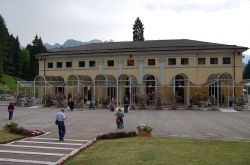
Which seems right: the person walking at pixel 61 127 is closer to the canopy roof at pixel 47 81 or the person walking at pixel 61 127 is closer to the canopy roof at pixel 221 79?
the canopy roof at pixel 221 79

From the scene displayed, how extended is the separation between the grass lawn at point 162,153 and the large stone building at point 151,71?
86.4ft

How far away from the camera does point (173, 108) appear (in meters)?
40.4

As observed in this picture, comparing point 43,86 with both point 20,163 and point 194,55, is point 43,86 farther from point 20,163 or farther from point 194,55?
point 20,163

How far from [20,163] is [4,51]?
8282 centimetres

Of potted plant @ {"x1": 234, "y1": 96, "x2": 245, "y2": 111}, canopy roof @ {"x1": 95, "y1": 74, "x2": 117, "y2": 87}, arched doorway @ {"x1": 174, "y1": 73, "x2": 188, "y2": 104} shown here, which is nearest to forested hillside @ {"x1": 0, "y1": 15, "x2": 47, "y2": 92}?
canopy roof @ {"x1": 95, "y1": 74, "x2": 117, "y2": 87}

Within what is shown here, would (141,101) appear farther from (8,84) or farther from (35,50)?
(8,84)

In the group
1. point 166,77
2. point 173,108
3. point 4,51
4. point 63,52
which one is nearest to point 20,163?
point 173,108

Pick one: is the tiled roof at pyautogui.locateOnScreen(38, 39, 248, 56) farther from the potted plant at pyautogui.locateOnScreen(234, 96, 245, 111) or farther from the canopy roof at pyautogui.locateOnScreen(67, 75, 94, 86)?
the potted plant at pyautogui.locateOnScreen(234, 96, 245, 111)

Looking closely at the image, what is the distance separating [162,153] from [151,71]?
3498 cm

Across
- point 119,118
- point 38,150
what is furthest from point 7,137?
point 119,118

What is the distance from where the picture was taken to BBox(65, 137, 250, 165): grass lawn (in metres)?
11.7

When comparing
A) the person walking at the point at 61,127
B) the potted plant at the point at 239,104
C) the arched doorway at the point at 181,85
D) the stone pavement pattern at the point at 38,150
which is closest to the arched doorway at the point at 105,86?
the arched doorway at the point at 181,85

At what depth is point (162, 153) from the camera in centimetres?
1305

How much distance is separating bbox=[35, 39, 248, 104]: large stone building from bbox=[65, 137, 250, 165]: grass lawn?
26.3 meters
